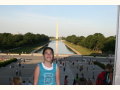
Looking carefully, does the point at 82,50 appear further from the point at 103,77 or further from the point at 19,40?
the point at 103,77

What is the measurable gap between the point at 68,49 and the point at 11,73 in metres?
2.60

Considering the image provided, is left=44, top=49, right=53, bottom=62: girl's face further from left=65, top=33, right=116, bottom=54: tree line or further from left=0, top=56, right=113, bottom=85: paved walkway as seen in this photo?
left=0, top=56, right=113, bottom=85: paved walkway

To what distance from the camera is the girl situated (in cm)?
211

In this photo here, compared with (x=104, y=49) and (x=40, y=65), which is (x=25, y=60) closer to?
(x=104, y=49)

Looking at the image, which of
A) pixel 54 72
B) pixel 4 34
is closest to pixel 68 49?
pixel 4 34

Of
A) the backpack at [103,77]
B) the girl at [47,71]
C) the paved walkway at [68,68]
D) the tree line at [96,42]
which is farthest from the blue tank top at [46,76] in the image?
the paved walkway at [68,68]

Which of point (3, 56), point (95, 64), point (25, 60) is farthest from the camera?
point (25, 60)

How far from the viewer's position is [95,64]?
25.0 feet

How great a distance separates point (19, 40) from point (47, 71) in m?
4.78

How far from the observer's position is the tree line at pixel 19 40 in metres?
6.22

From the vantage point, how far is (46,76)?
2.14 meters

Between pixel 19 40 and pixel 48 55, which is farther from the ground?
pixel 19 40

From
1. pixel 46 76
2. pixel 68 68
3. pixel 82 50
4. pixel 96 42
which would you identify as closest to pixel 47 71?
pixel 46 76

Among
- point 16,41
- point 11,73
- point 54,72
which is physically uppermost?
point 16,41
